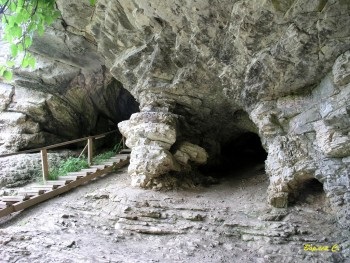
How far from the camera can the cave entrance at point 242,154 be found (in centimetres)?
1076

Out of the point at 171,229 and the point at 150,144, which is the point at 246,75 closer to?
the point at 150,144

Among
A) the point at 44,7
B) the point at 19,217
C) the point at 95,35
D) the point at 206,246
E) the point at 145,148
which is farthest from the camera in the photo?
the point at 95,35

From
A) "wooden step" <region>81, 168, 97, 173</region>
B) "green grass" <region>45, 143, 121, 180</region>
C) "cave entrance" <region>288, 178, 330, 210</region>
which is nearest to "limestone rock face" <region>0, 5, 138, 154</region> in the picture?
"green grass" <region>45, 143, 121, 180</region>

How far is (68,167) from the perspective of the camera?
9.34 m

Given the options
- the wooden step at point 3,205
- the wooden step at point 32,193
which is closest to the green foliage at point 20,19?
the wooden step at point 3,205

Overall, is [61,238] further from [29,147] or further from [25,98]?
[25,98]

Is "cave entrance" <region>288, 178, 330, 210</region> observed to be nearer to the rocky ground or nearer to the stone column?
the rocky ground

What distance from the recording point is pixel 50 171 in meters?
9.11

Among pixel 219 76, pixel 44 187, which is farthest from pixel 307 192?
pixel 44 187

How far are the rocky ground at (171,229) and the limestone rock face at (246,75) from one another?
56 centimetres

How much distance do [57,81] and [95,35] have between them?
9.78 ft

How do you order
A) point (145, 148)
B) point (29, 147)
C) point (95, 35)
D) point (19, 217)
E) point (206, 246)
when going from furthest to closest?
point (29, 147), point (95, 35), point (145, 148), point (19, 217), point (206, 246)

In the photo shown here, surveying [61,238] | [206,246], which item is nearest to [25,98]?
[61,238]

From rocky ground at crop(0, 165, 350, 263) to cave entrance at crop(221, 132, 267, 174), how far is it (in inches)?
137
